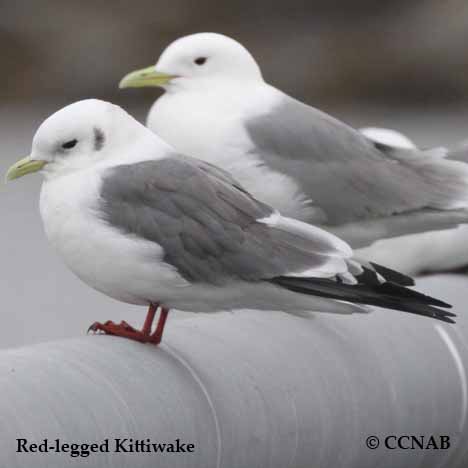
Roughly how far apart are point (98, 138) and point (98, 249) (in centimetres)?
28

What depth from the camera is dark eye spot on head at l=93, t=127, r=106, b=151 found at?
3943 mm

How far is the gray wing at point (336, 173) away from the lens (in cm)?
488

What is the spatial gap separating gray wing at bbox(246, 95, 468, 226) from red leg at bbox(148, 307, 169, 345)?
107 cm

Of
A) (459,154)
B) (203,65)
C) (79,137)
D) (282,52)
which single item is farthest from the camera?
(282,52)

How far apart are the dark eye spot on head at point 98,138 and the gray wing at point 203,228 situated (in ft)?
0.27

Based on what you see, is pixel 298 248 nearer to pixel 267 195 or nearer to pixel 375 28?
pixel 267 195

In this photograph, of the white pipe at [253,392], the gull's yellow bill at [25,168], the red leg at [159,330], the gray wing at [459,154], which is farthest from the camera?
the gray wing at [459,154]

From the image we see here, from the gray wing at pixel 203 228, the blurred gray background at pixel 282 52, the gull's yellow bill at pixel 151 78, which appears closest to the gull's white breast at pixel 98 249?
the gray wing at pixel 203 228

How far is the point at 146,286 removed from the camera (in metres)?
3.86

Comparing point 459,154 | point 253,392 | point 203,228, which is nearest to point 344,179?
point 459,154

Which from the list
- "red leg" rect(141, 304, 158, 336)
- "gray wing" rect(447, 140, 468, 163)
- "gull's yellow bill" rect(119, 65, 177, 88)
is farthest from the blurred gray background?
"red leg" rect(141, 304, 158, 336)

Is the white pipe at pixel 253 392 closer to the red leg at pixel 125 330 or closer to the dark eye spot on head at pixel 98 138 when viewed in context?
the red leg at pixel 125 330

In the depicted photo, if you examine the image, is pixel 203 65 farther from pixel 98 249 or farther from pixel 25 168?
pixel 98 249

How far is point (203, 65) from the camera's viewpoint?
503cm
